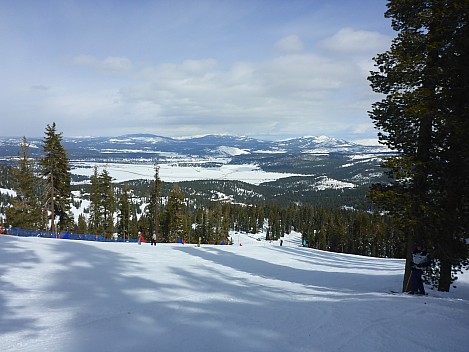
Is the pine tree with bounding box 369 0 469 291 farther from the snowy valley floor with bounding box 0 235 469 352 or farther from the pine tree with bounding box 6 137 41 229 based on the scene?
the pine tree with bounding box 6 137 41 229

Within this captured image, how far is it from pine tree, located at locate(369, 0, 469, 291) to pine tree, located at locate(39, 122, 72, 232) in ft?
108

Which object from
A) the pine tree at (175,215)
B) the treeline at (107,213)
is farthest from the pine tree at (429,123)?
the pine tree at (175,215)

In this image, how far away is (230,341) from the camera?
19.4 ft

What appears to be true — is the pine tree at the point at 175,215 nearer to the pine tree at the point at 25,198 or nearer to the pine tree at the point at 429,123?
the pine tree at the point at 25,198

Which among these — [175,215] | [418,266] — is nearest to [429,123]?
[418,266]

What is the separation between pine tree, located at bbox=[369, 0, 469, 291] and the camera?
988 cm

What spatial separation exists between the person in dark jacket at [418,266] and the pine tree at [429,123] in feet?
2.10

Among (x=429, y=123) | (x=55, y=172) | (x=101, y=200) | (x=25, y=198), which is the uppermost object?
(x=429, y=123)

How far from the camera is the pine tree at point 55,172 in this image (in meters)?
32.2

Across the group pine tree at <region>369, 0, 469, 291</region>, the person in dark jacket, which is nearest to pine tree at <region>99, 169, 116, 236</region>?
pine tree at <region>369, 0, 469, 291</region>

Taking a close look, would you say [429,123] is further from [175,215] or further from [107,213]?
[107,213]

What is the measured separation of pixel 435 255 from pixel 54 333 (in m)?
12.7

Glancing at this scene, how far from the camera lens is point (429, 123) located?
11.2m

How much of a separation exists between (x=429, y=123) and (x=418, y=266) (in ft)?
17.9
